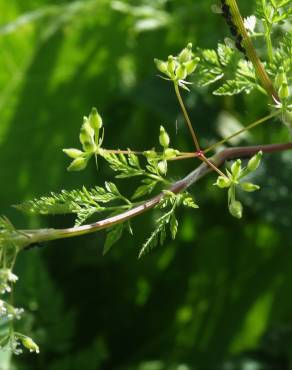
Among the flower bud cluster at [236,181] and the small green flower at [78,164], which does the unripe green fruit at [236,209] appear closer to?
the flower bud cluster at [236,181]

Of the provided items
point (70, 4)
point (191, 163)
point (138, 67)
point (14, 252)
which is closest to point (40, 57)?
point (70, 4)

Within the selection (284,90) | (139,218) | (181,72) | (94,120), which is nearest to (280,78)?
(284,90)

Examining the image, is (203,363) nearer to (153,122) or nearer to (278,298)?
(278,298)

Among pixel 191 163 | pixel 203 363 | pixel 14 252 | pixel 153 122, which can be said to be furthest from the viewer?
pixel 153 122

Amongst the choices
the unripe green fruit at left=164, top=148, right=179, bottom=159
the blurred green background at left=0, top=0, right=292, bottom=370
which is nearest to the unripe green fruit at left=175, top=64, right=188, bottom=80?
the unripe green fruit at left=164, top=148, right=179, bottom=159

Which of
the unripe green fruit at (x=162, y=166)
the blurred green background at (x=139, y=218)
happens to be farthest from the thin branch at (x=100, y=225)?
the blurred green background at (x=139, y=218)

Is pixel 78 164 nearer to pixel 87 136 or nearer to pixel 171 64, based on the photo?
pixel 87 136

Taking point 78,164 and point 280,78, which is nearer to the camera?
point 78,164

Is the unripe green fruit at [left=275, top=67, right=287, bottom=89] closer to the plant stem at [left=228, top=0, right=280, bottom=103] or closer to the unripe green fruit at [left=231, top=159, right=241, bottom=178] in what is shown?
the plant stem at [left=228, top=0, right=280, bottom=103]
